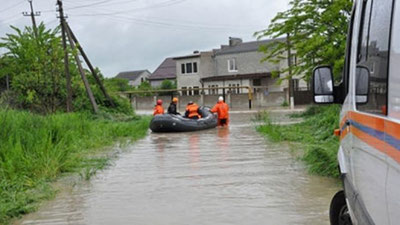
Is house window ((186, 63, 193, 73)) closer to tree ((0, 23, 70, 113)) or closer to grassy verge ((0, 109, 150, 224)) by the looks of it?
tree ((0, 23, 70, 113))

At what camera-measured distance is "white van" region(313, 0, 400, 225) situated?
7.80 ft

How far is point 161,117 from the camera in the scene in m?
21.0

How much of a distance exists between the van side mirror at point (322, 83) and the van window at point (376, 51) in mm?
912

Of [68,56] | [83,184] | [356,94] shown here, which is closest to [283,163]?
[83,184]

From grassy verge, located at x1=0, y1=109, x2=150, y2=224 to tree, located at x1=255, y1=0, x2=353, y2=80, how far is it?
7941 mm

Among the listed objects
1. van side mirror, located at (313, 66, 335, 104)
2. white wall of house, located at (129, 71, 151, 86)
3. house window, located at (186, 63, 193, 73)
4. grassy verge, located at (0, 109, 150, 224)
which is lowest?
white wall of house, located at (129, 71, 151, 86)

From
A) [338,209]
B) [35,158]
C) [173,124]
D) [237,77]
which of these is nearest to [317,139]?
[35,158]

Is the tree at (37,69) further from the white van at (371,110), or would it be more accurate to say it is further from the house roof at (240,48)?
the house roof at (240,48)

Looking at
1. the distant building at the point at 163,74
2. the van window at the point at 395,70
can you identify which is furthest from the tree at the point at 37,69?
the distant building at the point at 163,74

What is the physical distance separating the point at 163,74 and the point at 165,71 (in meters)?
1.01

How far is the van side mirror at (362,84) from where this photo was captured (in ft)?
10.4

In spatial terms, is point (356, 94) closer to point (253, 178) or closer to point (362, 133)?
point (362, 133)

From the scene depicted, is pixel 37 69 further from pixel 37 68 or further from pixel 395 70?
pixel 395 70

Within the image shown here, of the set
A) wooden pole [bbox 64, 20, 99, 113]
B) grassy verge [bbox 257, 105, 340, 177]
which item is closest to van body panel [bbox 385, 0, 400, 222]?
grassy verge [bbox 257, 105, 340, 177]
